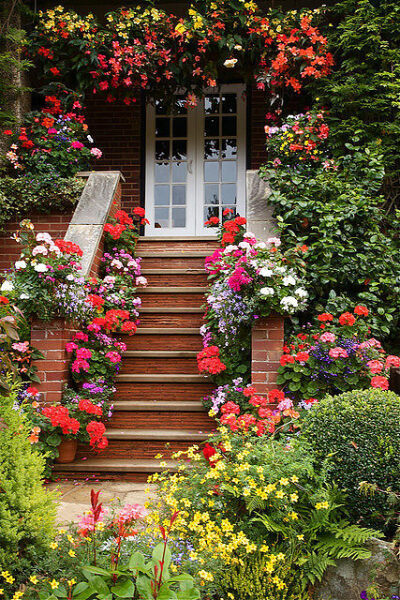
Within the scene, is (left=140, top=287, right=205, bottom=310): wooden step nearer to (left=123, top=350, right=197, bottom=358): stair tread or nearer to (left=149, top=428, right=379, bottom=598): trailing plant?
(left=123, top=350, right=197, bottom=358): stair tread

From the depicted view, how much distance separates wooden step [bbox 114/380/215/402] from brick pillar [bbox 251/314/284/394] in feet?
2.23

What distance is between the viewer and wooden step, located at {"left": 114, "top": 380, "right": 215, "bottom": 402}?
4434mm

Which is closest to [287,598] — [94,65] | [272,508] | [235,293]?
[272,508]

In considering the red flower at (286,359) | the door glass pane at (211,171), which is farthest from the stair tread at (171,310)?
the door glass pane at (211,171)

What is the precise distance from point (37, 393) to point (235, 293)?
1598mm

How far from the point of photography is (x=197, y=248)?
6.11m

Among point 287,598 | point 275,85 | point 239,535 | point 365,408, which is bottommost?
point 287,598

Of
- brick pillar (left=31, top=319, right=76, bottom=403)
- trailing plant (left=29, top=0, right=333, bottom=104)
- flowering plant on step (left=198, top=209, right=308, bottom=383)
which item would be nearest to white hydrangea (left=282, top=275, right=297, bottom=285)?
flowering plant on step (left=198, top=209, right=308, bottom=383)

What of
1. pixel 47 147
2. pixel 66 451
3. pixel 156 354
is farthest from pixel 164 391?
pixel 47 147

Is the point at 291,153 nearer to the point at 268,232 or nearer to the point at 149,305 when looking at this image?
the point at 268,232

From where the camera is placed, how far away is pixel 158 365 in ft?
15.4

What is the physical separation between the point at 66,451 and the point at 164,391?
0.98 m

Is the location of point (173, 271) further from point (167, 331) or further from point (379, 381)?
point (379, 381)

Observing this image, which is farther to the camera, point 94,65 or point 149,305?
point 94,65
